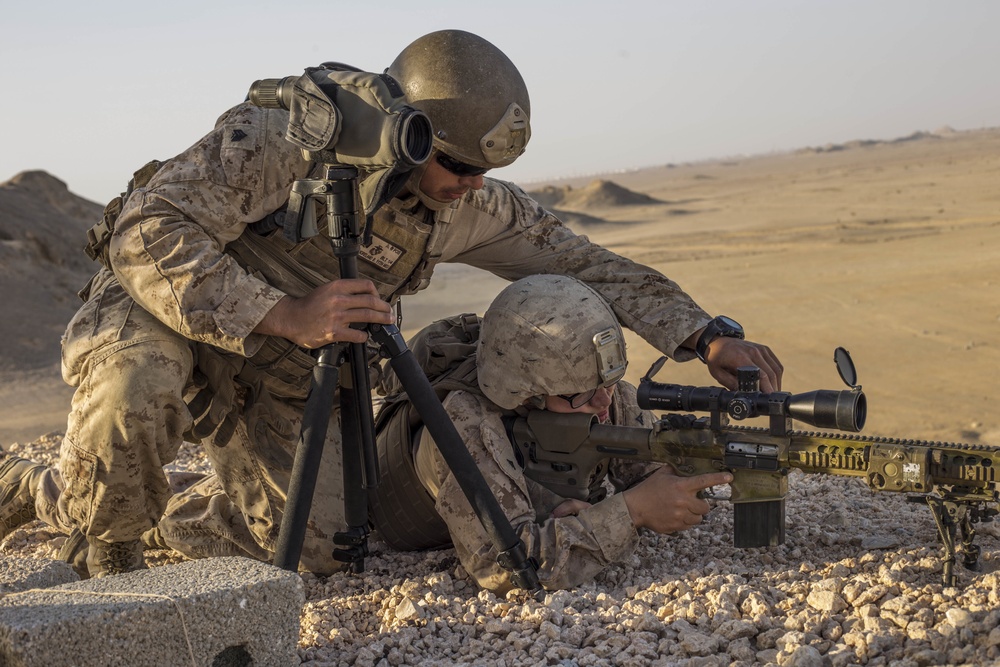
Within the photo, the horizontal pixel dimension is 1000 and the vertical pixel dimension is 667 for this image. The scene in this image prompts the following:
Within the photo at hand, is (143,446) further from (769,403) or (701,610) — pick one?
(769,403)

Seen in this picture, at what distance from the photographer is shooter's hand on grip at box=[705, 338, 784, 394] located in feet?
13.3

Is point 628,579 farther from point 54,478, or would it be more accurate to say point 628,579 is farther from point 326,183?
point 54,478

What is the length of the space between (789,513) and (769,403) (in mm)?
1297

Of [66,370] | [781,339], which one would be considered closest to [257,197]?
[66,370]

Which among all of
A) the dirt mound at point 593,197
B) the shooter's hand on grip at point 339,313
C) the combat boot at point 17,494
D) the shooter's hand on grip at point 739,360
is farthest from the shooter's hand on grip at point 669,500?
the dirt mound at point 593,197

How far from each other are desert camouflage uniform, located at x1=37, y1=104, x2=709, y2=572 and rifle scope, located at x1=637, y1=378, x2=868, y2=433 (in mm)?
707

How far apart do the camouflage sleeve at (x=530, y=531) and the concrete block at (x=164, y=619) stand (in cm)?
83

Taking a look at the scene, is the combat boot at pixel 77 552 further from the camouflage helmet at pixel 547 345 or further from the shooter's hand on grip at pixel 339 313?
the camouflage helmet at pixel 547 345

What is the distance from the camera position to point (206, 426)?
4.38 m

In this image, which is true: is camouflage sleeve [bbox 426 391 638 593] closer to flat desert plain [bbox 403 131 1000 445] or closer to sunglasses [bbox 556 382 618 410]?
sunglasses [bbox 556 382 618 410]

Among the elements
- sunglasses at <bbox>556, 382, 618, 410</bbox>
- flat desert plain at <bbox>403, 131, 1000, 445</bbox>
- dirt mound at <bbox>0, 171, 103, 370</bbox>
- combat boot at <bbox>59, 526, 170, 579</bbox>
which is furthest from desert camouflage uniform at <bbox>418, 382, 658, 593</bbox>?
dirt mound at <bbox>0, 171, 103, 370</bbox>

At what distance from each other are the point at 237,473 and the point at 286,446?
0.77 feet

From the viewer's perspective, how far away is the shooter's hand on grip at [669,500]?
144 inches

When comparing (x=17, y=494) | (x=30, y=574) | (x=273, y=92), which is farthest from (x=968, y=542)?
(x=17, y=494)
